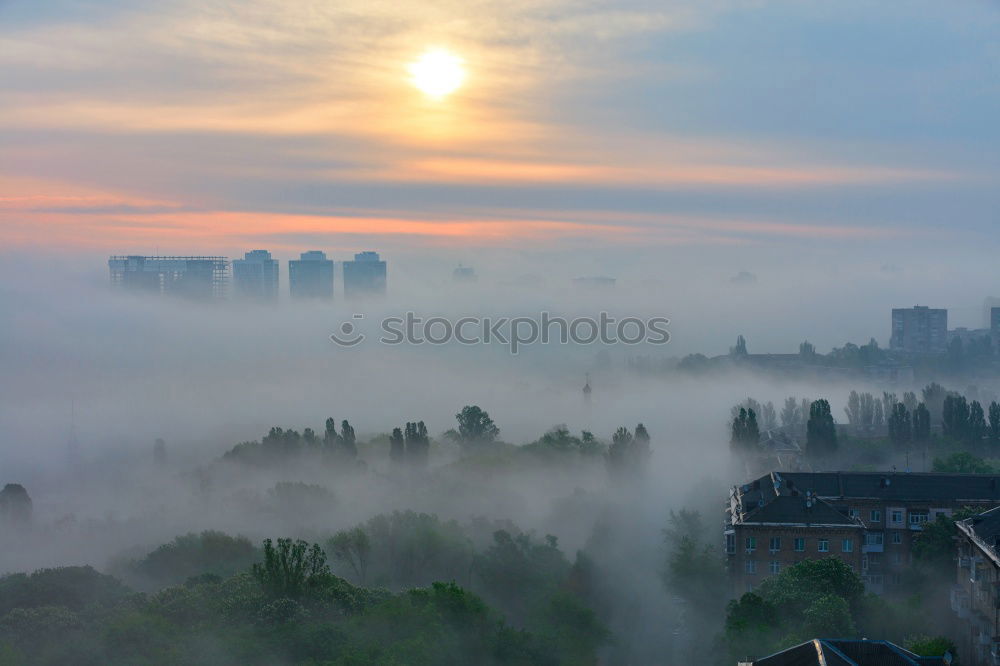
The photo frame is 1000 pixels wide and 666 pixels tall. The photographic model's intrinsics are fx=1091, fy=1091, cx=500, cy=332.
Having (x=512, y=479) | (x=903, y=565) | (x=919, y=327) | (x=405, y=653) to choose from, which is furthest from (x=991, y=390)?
(x=405, y=653)

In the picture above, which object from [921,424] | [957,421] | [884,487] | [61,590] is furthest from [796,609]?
[957,421]

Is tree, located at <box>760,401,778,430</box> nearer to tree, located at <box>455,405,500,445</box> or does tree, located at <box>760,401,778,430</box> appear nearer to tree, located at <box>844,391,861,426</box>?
tree, located at <box>844,391,861,426</box>

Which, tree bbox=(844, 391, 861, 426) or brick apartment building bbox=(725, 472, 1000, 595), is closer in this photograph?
brick apartment building bbox=(725, 472, 1000, 595)

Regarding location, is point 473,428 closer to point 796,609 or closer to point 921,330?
point 796,609

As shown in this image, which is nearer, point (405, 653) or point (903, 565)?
point (405, 653)

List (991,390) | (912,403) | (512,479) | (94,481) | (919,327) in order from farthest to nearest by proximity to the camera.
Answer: (919,327) < (991,390) < (912,403) < (94,481) < (512,479)

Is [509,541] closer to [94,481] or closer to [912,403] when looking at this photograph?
[94,481]

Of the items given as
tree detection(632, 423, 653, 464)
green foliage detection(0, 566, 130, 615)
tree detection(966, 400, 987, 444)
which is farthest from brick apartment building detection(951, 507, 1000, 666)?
tree detection(966, 400, 987, 444)
